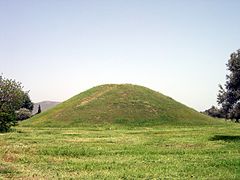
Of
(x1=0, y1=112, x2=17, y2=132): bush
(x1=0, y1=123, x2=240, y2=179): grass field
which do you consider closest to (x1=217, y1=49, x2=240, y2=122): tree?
(x1=0, y1=123, x2=240, y2=179): grass field

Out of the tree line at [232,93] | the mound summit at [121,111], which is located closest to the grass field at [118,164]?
the tree line at [232,93]

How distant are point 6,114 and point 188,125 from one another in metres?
37.5

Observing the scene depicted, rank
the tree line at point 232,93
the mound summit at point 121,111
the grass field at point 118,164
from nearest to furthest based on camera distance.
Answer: the grass field at point 118,164
the tree line at point 232,93
the mound summit at point 121,111

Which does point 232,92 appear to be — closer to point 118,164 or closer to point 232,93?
point 232,93

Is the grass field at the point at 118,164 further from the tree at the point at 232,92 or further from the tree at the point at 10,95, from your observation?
the tree at the point at 10,95

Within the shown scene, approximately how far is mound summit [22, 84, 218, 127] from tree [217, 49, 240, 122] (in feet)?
86.5

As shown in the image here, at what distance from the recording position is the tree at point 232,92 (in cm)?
5153

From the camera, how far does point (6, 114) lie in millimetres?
58719

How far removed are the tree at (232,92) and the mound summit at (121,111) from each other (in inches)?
1038

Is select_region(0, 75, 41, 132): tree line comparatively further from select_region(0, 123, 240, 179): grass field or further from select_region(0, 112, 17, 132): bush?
select_region(0, 123, 240, 179): grass field

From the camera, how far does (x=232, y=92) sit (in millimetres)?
52281

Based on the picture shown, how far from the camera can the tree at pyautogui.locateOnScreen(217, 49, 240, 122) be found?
5153cm

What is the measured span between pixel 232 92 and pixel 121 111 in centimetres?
3731

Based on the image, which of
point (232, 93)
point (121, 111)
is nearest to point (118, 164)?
point (232, 93)
